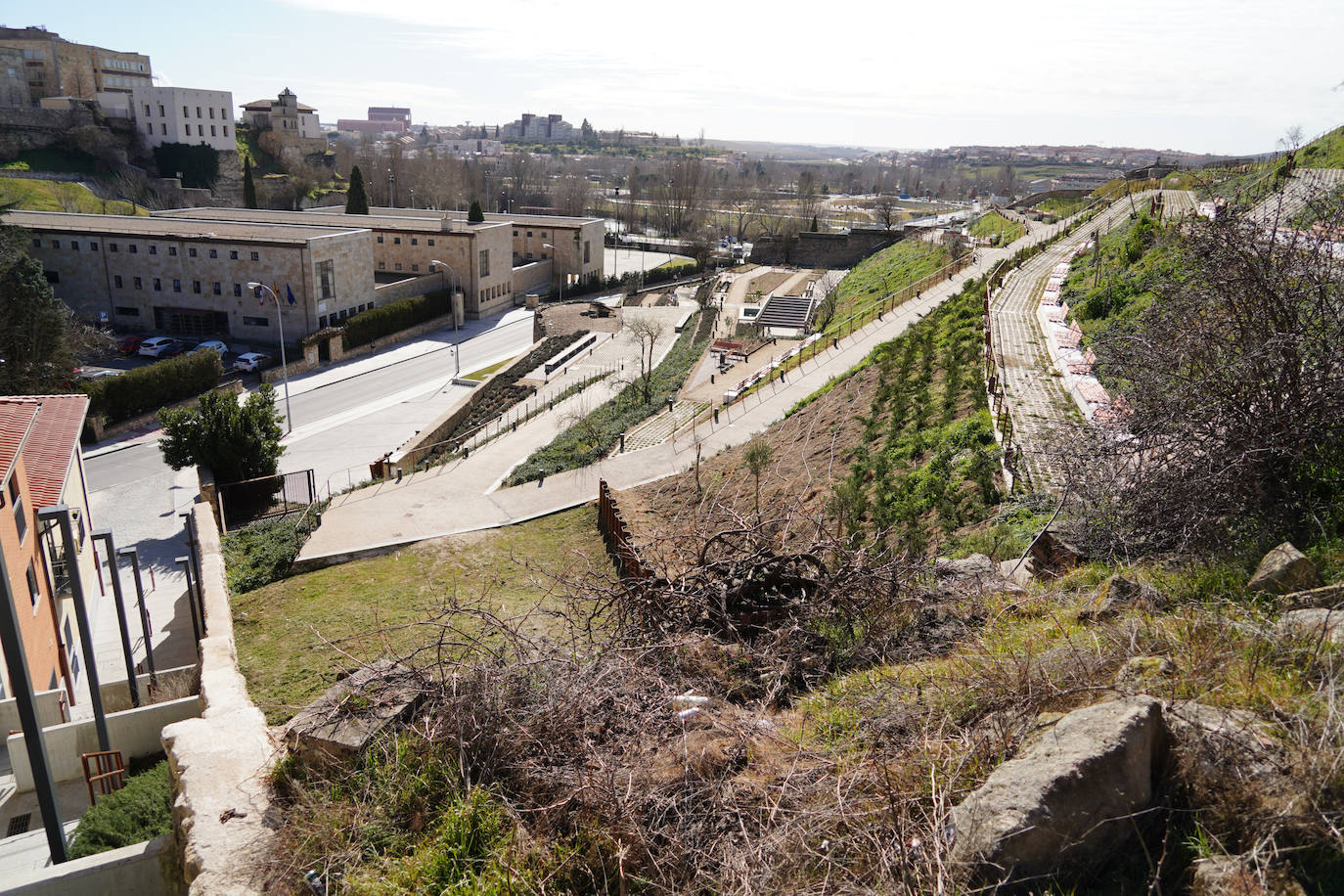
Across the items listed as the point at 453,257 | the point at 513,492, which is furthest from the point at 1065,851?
the point at 453,257

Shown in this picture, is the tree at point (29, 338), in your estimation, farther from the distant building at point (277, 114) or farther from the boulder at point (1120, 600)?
the distant building at point (277, 114)

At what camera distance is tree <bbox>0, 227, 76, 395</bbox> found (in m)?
26.5

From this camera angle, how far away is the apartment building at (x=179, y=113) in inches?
2832

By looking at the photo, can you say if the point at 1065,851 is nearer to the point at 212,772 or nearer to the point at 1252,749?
the point at 1252,749

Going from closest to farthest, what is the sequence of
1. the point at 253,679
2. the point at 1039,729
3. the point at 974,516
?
the point at 1039,729 → the point at 253,679 → the point at 974,516

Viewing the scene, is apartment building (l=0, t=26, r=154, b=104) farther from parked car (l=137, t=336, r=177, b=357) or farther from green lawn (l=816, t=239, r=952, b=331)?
green lawn (l=816, t=239, r=952, b=331)

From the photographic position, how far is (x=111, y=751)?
361 inches

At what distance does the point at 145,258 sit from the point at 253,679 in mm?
36589

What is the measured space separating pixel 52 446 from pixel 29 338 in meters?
15.3

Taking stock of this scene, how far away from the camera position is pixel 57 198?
183ft

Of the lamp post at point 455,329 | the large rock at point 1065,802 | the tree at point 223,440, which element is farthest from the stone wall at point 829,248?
the large rock at point 1065,802

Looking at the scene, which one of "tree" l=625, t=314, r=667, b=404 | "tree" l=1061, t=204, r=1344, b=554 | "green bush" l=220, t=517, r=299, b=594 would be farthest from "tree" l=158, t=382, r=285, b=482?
"tree" l=1061, t=204, r=1344, b=554

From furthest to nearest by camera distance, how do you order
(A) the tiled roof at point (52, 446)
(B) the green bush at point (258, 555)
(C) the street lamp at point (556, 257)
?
(C) the street lamp at point (556, 257)
(B) the green bush at point (258, 555)
(A) the tiled roof at point (52, 446)

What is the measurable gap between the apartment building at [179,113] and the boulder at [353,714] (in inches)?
3279
